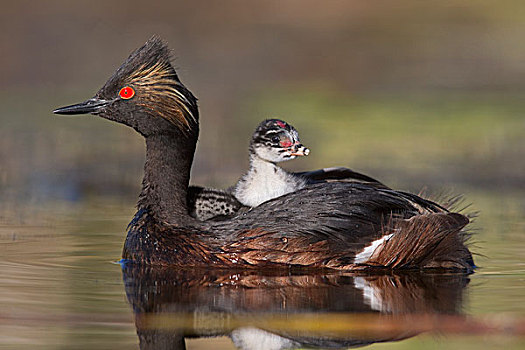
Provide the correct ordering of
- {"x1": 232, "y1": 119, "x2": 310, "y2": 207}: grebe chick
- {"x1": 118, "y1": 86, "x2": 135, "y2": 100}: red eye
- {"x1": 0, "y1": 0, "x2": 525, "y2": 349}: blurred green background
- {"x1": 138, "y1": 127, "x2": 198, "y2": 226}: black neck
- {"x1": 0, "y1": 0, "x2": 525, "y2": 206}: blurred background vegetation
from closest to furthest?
{"x1": 0, "y1": 0, "x2": 525, "y2": 349}: blurred green background
{"x1": 138, "y1": 127, "x2": 198, "y2": 226}: black neck
{"x1": 118, "y1": 86, "x2": 135, "y2": 100}: red eye
{"x1": 232, "y1": 119, "x2": 310, "y2": 207}: grebe chick
{"x1": 0, "y1": 0, "x2": 525, "y2": 206}: blurred background vegetation

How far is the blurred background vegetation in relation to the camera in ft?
44.9

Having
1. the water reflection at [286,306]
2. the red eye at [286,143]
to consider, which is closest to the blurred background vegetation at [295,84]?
the red eye at [286,143]

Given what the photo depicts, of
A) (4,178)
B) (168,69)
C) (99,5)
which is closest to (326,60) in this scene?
(99,5)

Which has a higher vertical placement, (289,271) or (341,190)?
(341,190)

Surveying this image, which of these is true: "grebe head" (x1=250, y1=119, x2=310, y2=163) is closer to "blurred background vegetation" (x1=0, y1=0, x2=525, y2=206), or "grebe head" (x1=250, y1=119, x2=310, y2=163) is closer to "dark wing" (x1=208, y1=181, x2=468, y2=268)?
"dark wing" (x1=208, y1=181, x2=468, y2=268)

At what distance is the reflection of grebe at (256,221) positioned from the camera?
785 cm

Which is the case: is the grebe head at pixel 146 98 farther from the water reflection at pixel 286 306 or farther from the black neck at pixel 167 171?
the water reflection at pixel 286 306

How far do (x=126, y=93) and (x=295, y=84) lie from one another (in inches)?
421

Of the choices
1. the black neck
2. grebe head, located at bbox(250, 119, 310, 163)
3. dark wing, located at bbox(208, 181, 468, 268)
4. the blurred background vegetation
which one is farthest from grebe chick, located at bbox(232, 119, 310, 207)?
the blurred background vegetation

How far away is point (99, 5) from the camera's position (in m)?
20.5

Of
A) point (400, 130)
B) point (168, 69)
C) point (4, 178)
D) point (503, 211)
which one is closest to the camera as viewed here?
point (168, 69)

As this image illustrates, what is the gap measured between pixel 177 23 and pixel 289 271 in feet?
42.1

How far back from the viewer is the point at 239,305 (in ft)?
21.9

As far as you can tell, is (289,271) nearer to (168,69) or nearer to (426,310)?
(426,310)
